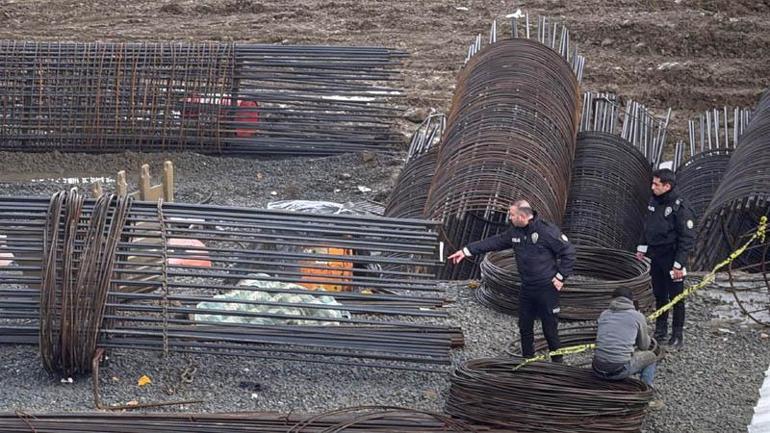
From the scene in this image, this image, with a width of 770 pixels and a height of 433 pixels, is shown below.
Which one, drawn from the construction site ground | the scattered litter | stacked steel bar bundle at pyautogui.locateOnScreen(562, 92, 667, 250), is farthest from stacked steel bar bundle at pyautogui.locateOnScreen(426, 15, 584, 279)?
the scattered litter

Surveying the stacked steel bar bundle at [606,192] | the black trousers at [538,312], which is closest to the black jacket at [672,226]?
the black trousers at [538,312]

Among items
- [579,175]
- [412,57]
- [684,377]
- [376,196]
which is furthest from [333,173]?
[684,377]

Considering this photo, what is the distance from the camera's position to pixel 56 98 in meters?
18.0

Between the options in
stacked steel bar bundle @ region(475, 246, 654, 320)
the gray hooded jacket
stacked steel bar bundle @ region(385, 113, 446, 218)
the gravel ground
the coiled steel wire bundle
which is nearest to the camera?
the gray hooded jacket

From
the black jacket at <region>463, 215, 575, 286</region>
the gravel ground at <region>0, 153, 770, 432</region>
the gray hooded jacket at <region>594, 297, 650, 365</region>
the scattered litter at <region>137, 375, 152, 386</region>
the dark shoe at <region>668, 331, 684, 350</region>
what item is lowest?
the scattered litter at <region>137, 375, 152, 386</region>

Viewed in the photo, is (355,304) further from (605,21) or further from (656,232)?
(605,21)

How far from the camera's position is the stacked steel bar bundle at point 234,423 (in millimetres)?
8609

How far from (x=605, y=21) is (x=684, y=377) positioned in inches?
627

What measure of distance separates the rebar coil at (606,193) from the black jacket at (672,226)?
3.34 meters

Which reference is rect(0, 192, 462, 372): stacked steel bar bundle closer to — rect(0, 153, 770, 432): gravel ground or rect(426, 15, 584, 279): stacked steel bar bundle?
rect(0, 153, 770, 432): gravel ground

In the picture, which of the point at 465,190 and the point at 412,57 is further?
the point at 412,57

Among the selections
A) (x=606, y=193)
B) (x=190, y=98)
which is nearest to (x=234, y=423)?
(x=606, y=193)

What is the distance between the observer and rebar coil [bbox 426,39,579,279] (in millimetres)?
13008

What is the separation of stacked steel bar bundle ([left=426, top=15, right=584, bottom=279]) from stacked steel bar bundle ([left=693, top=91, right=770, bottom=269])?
1713 millimetres
